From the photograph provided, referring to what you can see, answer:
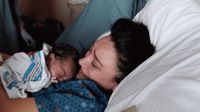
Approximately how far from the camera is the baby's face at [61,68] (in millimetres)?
1375

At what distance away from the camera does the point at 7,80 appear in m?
1.25

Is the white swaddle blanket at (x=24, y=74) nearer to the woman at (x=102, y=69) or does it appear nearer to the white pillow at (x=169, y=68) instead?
the woman at (x=102, y=69)

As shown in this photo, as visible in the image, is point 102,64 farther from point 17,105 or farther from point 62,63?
point 17,105

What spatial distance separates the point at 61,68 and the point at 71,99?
9.3 inches

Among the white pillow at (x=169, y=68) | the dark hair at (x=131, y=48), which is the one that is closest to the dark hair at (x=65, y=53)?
the dark hair at (x=131, y=48)

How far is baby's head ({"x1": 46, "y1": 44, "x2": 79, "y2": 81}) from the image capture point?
4.52ft

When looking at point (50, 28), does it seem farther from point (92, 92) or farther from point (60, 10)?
point (92, 92)

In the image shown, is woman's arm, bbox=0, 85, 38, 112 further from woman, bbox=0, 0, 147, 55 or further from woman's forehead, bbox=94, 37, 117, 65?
woman, bbox=0, 0, 147, 55

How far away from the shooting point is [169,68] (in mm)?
1002

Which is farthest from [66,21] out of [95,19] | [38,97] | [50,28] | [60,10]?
[38,97]

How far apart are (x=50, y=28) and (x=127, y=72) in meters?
1.56

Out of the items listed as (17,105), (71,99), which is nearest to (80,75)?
(71,99)

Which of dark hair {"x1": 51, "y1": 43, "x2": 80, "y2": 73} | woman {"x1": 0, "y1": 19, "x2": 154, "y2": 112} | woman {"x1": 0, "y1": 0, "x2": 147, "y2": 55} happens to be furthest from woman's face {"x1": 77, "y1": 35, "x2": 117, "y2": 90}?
woman {"x1": 0, "y1": 0, "x2": 147, "y2": 55}

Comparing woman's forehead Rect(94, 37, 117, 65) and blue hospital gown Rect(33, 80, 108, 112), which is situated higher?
woman's forehead Rect(94, 37, 117, 65)
